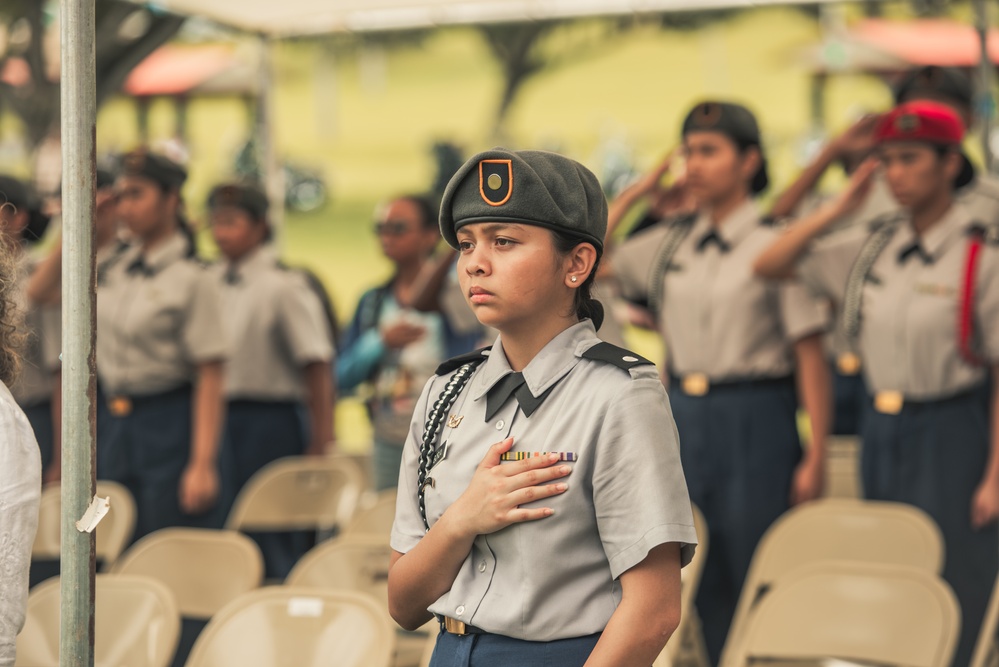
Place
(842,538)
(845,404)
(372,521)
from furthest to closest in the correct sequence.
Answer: (845,404), (372,521), (842,538)

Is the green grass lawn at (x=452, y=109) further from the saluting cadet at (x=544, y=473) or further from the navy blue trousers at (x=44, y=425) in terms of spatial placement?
the saluting cadet at (x=544, y=473)

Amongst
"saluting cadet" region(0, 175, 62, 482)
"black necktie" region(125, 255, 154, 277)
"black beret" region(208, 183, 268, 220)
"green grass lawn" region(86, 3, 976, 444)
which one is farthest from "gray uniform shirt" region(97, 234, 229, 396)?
"green grass lawn" region(86, 3, 976, 444)

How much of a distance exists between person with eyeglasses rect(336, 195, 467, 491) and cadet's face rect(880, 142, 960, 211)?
6.49 feet

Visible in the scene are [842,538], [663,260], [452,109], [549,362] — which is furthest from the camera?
[452,109]

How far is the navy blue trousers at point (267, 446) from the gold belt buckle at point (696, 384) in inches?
76.5

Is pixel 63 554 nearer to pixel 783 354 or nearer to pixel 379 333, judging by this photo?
pixel 783 354

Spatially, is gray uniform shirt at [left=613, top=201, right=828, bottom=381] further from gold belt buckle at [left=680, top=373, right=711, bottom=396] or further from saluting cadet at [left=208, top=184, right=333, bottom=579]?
saluting cadet at [left=208, top=184, right=333, bottom=579]

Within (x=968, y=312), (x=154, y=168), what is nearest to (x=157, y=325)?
(x=154, y=168)

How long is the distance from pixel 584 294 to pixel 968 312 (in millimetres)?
2296

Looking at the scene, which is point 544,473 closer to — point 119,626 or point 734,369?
point 119,626

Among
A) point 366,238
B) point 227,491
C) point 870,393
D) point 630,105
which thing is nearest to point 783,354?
point 870,393

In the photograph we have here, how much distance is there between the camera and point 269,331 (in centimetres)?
557

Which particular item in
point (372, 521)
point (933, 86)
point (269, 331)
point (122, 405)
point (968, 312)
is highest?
point (933, 86)

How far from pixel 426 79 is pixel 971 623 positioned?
9.96m
